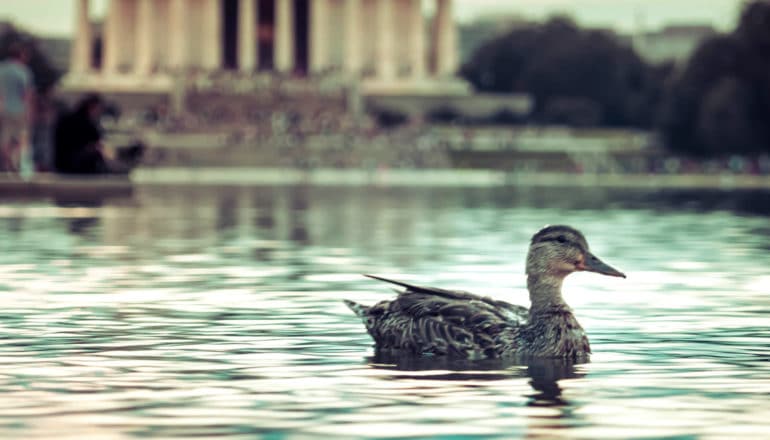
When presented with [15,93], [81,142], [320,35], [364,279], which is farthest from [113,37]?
[364,279]

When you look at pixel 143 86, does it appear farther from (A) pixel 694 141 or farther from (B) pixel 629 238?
(B) pixel 629 238

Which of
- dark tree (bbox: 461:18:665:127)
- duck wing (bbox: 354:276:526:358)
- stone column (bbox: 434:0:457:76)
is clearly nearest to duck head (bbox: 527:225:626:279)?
duck wing (bbox: 354:276:526:358)

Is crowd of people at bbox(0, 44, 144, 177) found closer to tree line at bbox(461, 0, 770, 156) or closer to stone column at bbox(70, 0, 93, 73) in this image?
tree line at bbox(461, 0, 770, 156)

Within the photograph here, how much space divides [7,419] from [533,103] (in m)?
151

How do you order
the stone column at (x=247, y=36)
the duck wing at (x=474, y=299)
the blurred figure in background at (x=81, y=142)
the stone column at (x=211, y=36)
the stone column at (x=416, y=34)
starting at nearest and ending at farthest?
1. the duck wing at (x=474, y=299)
2. the blurred figure in background at (x=81, y=142)
3. the stone column at (x=247, y=36)
4. the stone column at (x=416, y=34)
5. the stone column at (x=211, y=36)

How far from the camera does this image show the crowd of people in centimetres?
4206

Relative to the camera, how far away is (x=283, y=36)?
163625mm

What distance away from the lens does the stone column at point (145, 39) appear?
532 ft

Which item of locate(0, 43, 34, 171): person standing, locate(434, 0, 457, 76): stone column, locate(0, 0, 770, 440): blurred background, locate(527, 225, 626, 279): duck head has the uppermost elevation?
locate(434, 0, 457, 76): stone column

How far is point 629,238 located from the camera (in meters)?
37.3

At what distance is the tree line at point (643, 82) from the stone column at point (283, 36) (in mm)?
20467

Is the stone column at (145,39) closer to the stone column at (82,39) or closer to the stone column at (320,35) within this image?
the stone column at (82,39)

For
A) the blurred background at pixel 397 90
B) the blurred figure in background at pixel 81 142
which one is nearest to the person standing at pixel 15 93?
the blurred figure in background at pixel 81 142

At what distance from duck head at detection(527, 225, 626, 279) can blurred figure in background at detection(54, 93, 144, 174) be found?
36.1 metres
